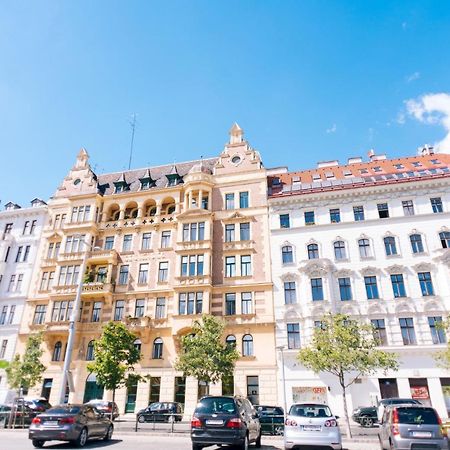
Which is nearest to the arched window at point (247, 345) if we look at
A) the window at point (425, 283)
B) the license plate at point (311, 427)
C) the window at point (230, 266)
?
the window at point (230, 266)

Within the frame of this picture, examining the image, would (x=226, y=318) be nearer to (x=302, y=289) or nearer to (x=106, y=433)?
(x=302, y=289)

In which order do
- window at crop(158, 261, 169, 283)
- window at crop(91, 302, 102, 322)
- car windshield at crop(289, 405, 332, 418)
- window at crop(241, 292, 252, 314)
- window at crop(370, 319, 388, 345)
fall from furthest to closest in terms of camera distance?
window at crop(158, 261, 169, 283)
window at crop(91, 302, 102, 322)
window at crop(241, 292, 252, 314)
window at crop(370, 319, 388, 345)
car windshield at crop(289, 405, 332, 418)

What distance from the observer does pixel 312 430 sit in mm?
12953

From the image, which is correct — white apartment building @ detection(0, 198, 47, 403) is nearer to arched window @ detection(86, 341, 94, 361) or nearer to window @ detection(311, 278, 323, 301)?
arched window @ detection(86, 341, 94, 361)

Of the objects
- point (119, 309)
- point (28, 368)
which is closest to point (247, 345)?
point (119, 309)

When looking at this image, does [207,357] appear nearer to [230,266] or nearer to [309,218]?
[230,266]

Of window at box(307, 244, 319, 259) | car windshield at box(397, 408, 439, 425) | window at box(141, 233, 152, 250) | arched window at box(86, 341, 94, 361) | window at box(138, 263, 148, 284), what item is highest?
window at box(141, 233, 152, 250)

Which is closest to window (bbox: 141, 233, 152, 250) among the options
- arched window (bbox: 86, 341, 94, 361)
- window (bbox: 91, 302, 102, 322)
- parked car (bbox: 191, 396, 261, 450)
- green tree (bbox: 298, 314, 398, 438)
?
window (bbox: 91, 302, 102, 322)

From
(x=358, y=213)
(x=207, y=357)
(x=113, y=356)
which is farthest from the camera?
(x=358, y=213)

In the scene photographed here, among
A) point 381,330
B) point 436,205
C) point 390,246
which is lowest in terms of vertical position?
point 381,330

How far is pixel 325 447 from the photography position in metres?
13.5

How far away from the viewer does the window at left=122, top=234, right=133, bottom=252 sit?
3869 cm

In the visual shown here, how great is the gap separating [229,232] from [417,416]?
25.9 meters

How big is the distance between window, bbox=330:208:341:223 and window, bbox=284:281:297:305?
7.30m
